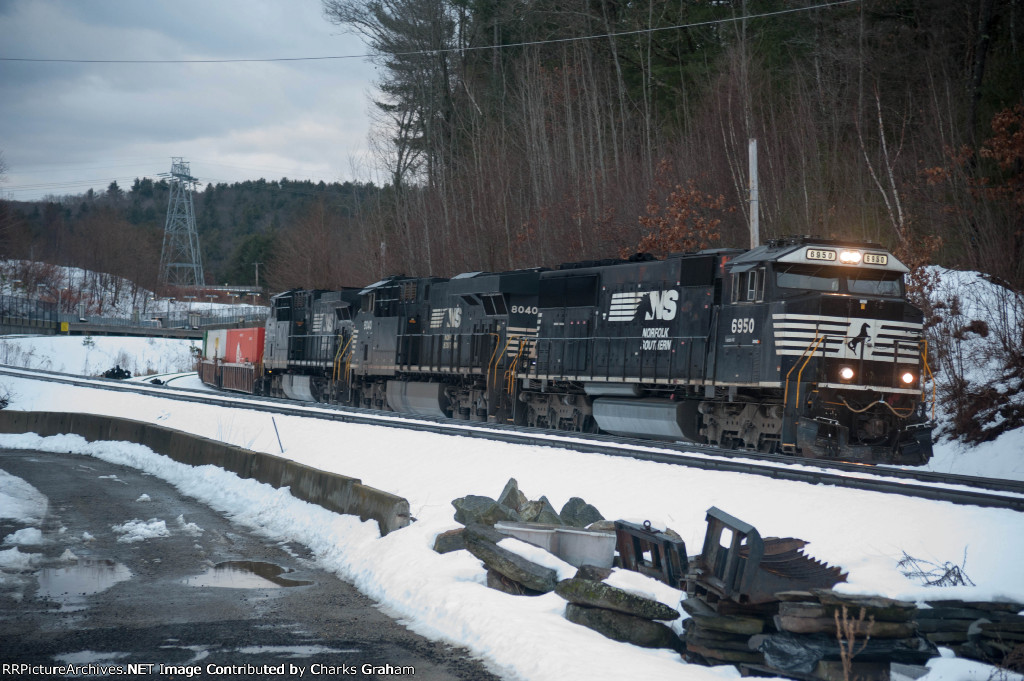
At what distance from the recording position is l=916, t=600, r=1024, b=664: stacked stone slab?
21.1 ft

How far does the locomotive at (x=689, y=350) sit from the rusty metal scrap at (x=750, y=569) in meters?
6.85

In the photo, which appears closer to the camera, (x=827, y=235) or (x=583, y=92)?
(x=827, y=235)

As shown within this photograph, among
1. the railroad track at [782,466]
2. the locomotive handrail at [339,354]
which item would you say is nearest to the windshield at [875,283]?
the railroad track at [782,466]

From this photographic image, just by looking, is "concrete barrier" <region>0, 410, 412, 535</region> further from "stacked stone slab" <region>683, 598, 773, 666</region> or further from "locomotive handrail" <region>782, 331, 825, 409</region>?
"locomotive handrail" <region>782, 331, 825, 409</region>

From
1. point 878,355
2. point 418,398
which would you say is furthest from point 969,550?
point 418,398

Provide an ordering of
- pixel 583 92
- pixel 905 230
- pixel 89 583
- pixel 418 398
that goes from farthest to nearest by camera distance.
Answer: pixel 583 92, pixel 418 398, pixel 905 230, pixel 89 583

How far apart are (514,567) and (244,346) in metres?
40.5

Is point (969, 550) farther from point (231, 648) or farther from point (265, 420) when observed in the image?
point (265, 420)

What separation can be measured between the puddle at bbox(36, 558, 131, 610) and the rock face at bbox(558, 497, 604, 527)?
4.64 metres

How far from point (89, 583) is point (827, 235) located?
22471 millimetres

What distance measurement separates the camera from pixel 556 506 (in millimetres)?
12453

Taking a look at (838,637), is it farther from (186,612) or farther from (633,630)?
(186,612)

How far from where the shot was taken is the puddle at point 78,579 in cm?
813

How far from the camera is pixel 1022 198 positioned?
64.6ft
